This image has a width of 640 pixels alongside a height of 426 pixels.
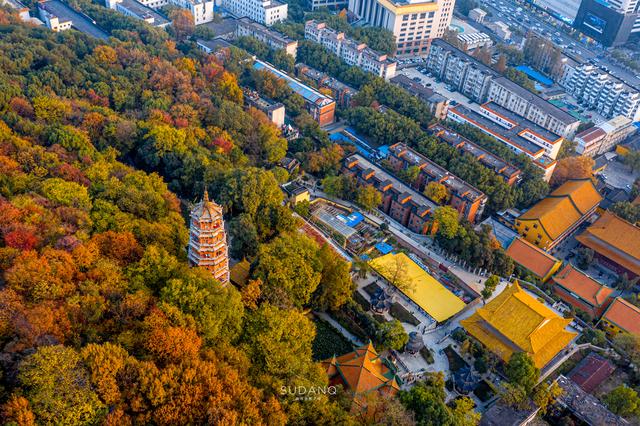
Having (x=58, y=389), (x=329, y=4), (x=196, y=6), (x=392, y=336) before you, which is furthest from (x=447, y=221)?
(x=329, y=4)

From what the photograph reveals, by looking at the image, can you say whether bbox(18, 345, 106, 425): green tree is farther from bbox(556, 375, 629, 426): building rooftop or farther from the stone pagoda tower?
bbox(556, 375, 629, 426): building rooftop

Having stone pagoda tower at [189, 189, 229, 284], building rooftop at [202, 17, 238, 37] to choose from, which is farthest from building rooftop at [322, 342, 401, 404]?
building rooftop at [202, 17, 238, 37]

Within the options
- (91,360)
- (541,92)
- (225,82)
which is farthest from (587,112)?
(91,360)

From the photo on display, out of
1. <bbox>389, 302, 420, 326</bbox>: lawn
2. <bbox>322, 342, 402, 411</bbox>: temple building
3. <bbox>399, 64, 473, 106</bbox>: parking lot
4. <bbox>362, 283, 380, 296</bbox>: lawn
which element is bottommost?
<bbox>399, 64, 473, 106</bbox>: parking lot

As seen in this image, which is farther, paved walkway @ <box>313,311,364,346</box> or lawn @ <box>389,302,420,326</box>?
lawn @ <box>389,302,420,326</box>

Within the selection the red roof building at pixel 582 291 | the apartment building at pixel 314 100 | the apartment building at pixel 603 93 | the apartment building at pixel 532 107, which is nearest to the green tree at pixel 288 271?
the red roof building at pixel 582 291

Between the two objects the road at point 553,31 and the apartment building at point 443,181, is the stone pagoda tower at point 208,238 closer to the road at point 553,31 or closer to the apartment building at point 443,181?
the apartment building at point 443,181
